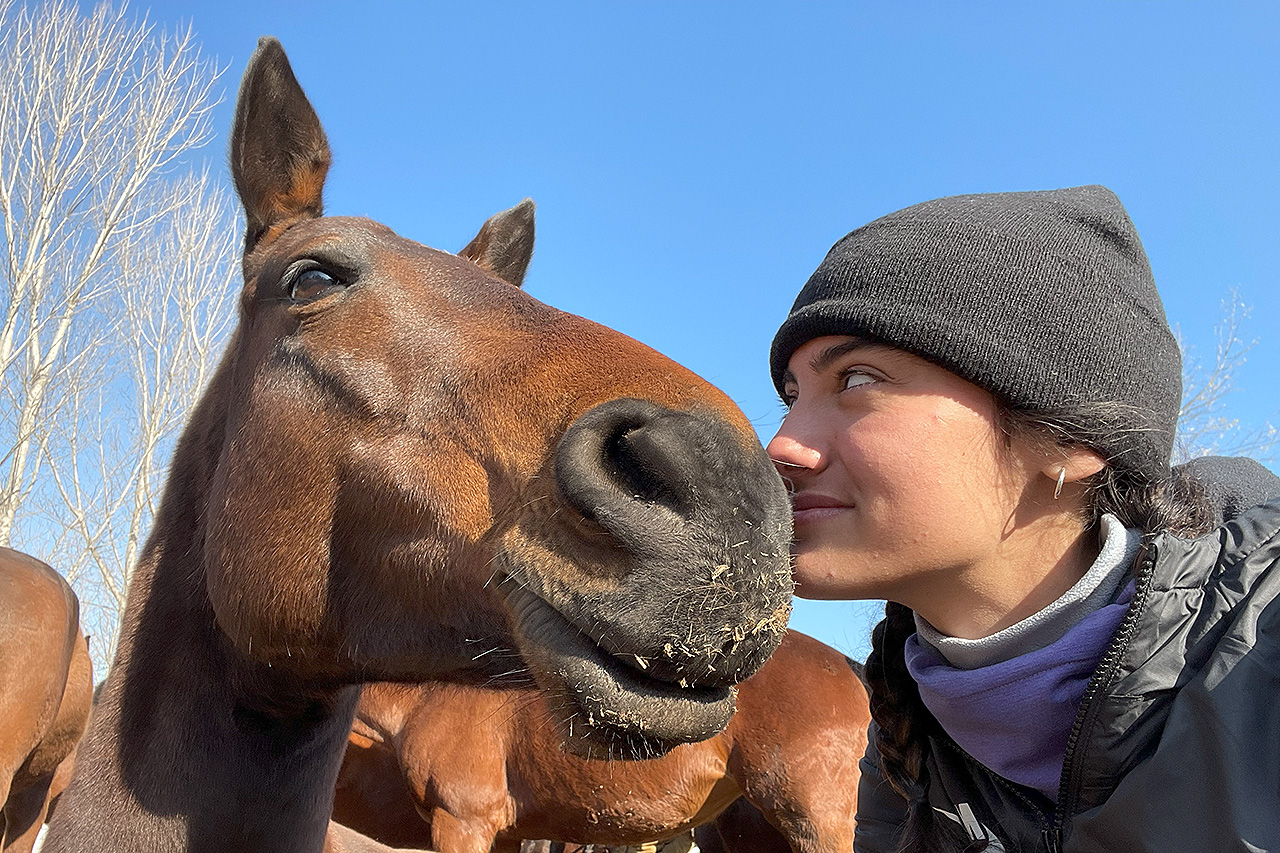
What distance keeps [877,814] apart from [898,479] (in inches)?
54.7

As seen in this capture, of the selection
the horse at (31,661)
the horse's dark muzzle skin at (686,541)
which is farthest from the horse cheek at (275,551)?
the horse at (31,661)

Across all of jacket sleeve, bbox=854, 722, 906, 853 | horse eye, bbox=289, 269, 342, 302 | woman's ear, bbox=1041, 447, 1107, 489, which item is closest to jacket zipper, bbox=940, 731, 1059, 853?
jacket sleeve, bbox=854, 722, 906, 853

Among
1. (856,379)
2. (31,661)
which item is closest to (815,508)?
(856,379)

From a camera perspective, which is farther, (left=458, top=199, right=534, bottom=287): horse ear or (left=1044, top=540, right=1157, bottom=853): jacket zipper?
(left=458, top=199, right=534, bottom=287): horse ear

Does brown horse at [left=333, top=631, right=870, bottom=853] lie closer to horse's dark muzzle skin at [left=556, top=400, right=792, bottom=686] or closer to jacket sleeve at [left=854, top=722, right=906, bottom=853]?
jacket sleeve at [left=854, top=722, right=906, bottom=853]

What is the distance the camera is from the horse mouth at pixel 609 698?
5.04 ft

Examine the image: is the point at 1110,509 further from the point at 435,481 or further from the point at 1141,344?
the point at 435,481

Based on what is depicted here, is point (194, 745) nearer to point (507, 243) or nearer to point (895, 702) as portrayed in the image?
point (895, 702)

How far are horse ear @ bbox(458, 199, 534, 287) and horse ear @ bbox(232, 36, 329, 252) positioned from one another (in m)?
0.70

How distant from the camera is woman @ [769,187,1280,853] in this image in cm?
191

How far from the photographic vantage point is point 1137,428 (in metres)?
2.08

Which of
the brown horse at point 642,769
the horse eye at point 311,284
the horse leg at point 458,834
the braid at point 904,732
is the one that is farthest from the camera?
the horse leg at point 458,834

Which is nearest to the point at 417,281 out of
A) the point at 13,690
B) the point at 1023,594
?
the point at 1023,594

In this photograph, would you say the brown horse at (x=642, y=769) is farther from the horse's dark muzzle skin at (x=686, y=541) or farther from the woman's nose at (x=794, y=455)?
the horse's dark muzzle skin at (x=686, y=541)
